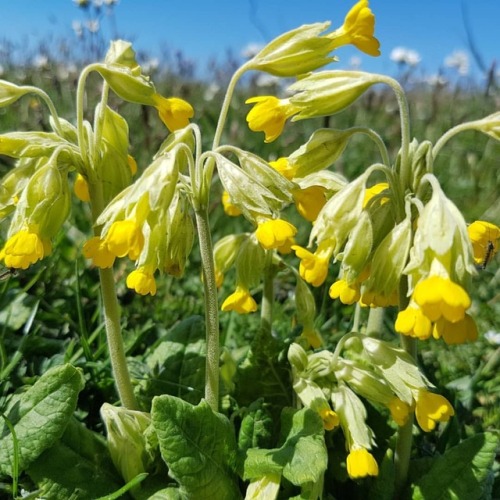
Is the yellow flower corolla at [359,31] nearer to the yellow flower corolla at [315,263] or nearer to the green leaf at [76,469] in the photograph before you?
the yellow flower corolla at [315,263]

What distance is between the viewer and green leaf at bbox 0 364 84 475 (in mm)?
2121

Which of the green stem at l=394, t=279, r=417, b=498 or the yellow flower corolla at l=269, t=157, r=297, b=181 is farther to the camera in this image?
the yellow flower corolla at l=269, t=157, r=297, b=181

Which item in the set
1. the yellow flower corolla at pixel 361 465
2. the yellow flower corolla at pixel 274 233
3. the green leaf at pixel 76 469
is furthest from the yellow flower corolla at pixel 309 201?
the green leaf at pixel 76 469

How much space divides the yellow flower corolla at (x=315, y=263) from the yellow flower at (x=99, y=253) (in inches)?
20.3

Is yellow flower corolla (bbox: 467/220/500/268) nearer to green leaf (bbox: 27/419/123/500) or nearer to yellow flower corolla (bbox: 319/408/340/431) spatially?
yellow flower corolla (bbox: 319/408/340/431)

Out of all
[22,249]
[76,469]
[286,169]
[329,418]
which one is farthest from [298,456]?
[22,249]

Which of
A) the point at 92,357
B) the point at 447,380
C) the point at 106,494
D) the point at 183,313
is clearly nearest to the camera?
the point at 106,494

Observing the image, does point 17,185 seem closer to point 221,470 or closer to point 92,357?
point 92,357

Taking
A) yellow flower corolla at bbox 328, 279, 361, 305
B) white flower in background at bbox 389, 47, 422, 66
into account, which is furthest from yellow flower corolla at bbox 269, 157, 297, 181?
white flower in background at bbox 389, 47, 422, 66

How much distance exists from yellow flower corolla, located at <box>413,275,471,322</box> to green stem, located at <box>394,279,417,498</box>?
1.02 feet

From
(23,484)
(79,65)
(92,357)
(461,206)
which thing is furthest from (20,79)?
(23,484)

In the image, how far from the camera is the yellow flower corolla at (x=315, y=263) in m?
2.06

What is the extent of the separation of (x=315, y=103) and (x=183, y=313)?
5.56ft

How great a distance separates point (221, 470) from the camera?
209 cm
